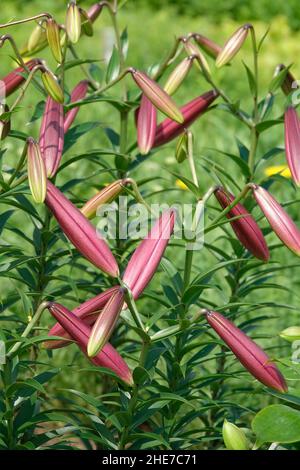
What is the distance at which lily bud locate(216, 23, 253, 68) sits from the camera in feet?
4.81

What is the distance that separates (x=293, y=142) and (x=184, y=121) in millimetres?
228

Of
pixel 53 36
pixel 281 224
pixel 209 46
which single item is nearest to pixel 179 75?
pixel 209 46

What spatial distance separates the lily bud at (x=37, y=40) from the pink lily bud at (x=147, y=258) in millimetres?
494

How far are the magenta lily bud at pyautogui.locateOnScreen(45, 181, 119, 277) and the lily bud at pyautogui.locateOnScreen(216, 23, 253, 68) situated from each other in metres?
0.45

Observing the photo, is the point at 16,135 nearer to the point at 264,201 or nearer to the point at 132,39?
the point at 264,201

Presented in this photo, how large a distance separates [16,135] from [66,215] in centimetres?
27

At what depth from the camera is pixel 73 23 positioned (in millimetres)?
1321

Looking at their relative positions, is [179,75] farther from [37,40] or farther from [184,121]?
[37,40]

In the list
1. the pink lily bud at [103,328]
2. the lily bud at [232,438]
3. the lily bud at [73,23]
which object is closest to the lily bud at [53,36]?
the lily bud at [73,23]

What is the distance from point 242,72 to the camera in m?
4.48

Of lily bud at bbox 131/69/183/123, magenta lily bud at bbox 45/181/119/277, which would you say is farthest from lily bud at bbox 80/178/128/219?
lily bud at bbox 131/69/183/123

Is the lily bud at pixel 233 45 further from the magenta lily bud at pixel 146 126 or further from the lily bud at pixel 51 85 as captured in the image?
the lily bud at pixel 51 85

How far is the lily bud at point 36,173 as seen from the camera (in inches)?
44.1

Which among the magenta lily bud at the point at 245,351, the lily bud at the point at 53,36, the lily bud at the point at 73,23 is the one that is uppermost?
the lily bud at the point at 73,23
